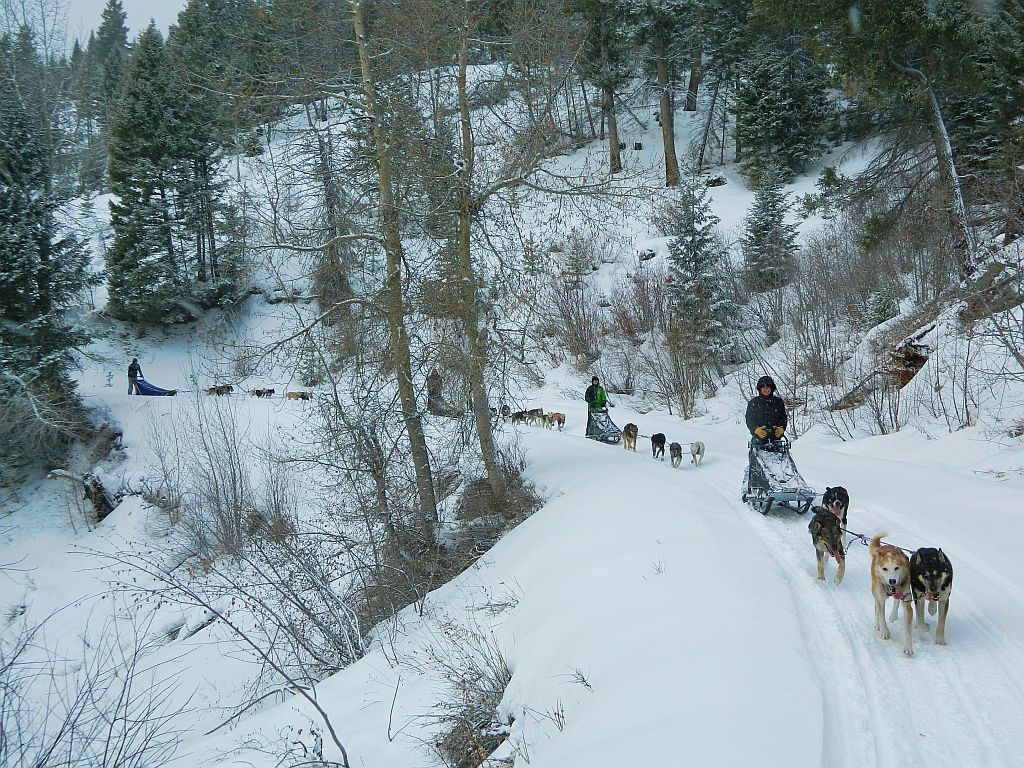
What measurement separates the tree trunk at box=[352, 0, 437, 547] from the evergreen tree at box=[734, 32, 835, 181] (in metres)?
24.5

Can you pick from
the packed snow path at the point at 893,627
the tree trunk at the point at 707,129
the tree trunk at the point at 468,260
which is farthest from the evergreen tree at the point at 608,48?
the packed snow path at the point at 893,627

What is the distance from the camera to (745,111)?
31.2 meters

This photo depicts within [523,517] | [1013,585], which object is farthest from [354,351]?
[1013,585]

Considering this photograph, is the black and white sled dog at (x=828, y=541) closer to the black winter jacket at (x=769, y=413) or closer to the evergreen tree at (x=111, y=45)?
the black winter jacket at (x=769, y=413)

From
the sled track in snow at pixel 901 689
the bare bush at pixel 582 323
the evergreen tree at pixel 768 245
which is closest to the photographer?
the sled track in snow at pixel 901 689

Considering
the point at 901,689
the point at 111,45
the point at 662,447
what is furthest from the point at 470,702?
the point at 111,45

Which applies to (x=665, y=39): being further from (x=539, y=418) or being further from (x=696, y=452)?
(x=696, y=452)

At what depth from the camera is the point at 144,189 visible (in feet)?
95.5

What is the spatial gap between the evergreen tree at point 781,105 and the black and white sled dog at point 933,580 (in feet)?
95.4

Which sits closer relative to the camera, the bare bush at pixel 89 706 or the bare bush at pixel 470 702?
the bare bush at pixel 89 706

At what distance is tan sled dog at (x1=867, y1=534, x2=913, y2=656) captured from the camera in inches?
197

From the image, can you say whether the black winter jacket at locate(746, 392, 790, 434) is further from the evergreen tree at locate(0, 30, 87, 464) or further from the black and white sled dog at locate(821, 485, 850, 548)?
the evergreen tree at locate(0, 30, 87, 464)

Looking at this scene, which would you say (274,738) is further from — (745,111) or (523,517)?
(745,111)

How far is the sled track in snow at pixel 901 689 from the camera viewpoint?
3.99 m
